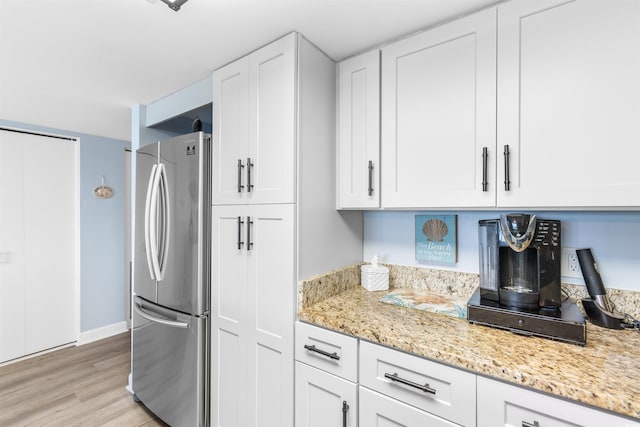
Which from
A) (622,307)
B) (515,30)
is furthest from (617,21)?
(622,307)

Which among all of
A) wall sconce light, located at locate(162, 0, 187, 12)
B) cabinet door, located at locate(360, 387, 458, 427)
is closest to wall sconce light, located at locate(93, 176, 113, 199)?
wall sconce light, located at locate(162, 0, 187, 12)

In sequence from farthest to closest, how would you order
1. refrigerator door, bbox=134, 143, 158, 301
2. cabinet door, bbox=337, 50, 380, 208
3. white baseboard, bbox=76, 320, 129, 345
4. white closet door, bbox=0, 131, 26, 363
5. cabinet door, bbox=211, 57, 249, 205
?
white baseboard, bbox=76, 320, 129, 345 < white closet door, bbox=0, 131, 26, 363 < refrigerator door, bbox=134, 143, 158, 301 < cabinet door, bbox=211, 57, 249, 205 < cabinet door, bbox=337, 50, 380, 208

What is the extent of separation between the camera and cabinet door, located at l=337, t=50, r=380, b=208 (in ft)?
5.40

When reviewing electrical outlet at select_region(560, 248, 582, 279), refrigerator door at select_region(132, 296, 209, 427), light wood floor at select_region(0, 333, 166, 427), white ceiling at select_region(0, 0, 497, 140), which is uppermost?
white ceiling at select_region(0, 0, 497, 140)

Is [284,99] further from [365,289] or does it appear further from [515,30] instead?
[365,289]

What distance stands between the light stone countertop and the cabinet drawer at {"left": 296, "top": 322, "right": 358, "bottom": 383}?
4cm

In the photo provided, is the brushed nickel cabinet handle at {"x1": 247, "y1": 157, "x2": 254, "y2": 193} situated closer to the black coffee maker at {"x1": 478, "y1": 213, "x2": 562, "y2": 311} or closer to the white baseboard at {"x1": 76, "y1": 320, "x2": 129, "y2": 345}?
the black coffee maker at {"x1": 478, "y1": 213, "x2": 562, "y2": 311}

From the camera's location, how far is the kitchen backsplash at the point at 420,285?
1.32 m

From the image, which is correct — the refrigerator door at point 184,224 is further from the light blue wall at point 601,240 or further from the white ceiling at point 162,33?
the light blue wall at point 601,240

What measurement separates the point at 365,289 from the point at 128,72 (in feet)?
6.66

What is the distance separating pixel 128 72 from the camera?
1.99 metres

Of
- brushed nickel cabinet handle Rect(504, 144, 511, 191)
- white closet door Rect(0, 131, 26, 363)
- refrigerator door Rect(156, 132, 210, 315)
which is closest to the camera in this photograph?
brushed nickel cabinet handle Rect(504, 144, 511, 191)

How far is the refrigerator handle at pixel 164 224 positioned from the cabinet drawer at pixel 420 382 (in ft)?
4.67

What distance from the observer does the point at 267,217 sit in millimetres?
1631
